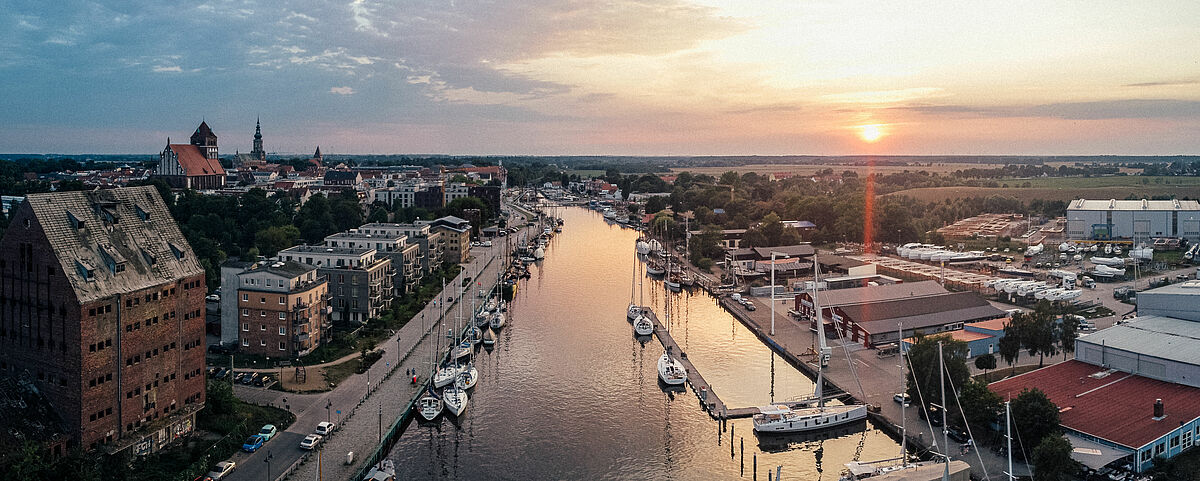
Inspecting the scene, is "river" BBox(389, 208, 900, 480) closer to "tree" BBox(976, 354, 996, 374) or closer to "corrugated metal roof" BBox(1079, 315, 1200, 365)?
"tree" BBox(976, 354, 996, 374)

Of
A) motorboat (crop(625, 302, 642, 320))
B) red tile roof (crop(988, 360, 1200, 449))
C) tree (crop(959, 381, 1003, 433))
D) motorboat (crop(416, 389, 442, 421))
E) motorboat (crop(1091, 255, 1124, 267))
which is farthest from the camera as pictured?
motorboat (crop(1091, 255, 1124, 267))

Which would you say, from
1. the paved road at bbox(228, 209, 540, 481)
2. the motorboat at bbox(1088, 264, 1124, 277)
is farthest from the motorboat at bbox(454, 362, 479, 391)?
the motorboat at bbox(1088, 264, 1124, 277)

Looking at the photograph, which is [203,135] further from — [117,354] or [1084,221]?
[1084,221]

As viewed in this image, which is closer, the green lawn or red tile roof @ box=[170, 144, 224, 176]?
red tile roof @ box=[170, 144, 224, 176]

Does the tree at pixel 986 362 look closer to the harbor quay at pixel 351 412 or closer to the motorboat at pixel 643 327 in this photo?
the motorboat at pixel 643 327

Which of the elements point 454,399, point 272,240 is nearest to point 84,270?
point 454,399

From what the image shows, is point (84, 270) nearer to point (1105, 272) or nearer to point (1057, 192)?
point (1105, 272)

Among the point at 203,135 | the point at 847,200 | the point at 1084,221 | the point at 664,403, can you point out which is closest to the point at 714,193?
the point at 847,200

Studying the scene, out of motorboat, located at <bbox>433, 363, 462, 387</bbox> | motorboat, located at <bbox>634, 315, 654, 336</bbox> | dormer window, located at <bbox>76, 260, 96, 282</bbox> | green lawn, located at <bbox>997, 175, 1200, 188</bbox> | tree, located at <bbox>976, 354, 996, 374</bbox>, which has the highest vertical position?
green lawn, located at <bbox>997, 175, 1200, 188</bbox>
